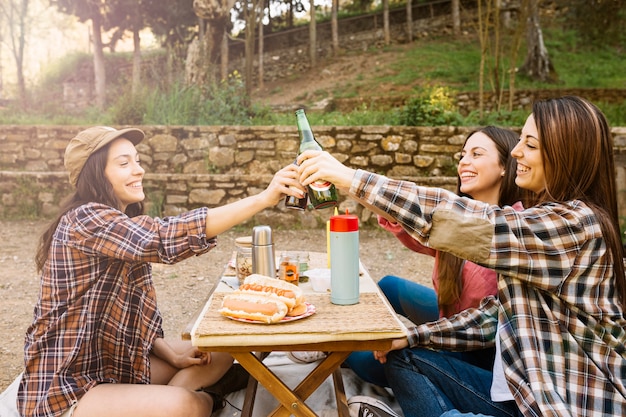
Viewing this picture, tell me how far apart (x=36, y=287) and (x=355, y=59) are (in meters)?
13.2

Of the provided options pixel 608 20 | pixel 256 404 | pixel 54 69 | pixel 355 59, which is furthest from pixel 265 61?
pixel 256 404

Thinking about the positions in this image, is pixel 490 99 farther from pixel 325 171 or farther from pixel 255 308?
pixel 255 308

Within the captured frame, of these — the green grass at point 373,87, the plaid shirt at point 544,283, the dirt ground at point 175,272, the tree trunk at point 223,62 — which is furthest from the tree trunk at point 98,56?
the plaid shirt at point 544,283

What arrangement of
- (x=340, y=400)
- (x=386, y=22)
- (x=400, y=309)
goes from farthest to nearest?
(x=386, y=22), (x=400, y=309), (x=340, y=400)

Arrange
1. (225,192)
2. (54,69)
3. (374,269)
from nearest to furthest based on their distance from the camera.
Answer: (374,269)
(225,192)
(54,69)

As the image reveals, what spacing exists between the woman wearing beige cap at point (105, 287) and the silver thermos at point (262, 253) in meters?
0.17

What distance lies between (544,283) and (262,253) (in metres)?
1.01

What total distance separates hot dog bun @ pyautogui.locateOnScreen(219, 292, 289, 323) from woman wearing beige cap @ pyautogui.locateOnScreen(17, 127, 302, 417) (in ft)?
0.74

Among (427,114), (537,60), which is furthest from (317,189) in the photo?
(537,60)

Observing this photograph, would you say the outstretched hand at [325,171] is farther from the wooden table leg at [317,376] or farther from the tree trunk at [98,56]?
the tree trunk at [98,56]

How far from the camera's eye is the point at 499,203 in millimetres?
2363

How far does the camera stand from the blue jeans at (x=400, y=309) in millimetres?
2462

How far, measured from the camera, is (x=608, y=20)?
13422 millimetres

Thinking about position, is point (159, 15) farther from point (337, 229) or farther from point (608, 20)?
point (337, 229)
